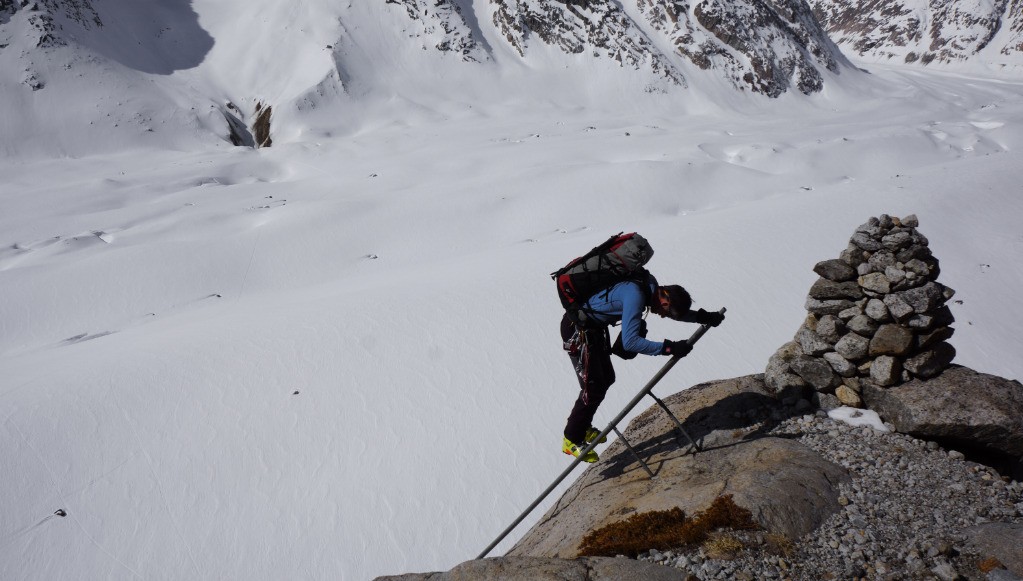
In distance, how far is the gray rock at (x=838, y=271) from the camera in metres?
5.65

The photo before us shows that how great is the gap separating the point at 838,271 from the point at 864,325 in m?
0.67

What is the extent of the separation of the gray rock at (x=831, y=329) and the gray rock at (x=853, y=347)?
0.08 m

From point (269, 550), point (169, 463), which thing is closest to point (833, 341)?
point (269, 550)

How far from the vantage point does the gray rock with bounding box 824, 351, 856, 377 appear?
5543 mm

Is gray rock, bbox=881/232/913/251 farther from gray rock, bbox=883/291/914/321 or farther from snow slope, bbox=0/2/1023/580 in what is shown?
snow slope, bbox=0/2/1023/580

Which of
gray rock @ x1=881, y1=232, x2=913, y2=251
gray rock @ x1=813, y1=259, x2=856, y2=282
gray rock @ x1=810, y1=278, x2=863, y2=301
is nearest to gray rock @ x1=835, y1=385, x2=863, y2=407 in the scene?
gray rock @ x1=810, y1=278, x2=863, y2=301

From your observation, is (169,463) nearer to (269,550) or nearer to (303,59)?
(269,550)

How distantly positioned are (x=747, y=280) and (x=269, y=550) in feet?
34.3

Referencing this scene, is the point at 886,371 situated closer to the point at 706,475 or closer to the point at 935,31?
the point at 706,475

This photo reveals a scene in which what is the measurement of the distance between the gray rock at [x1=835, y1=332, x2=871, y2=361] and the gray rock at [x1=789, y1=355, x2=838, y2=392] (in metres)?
0.24

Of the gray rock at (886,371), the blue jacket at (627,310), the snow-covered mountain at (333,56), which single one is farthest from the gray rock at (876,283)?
the snow-covered mountain at (333,56)

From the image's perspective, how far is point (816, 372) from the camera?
570 cm

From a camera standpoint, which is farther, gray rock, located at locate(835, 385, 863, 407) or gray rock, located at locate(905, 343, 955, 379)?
gray rock, located at locate(835, 385, 863, 407)

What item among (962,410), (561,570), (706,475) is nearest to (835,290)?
(962,410)
